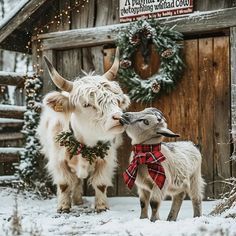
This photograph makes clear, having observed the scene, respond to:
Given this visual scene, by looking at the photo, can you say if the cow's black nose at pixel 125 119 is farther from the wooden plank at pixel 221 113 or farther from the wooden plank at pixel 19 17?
the wooden plank at pixel 19 17

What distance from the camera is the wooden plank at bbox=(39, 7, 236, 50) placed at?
23.8 feet

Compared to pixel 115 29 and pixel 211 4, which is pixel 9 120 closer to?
pixel 115 29

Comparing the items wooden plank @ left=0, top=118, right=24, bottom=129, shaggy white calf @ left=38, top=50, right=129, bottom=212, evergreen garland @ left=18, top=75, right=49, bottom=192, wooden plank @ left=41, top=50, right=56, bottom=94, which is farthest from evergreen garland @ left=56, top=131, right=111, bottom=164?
wooden plank @ left=0, top=118, right=24, bottom=129

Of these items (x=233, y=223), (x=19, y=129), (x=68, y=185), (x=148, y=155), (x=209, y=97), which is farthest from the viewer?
(x=19, y=129)

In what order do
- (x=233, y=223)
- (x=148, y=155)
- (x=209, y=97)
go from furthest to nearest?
(x=209, y=97)
(x=148, y=155)
(x=233, y=223)

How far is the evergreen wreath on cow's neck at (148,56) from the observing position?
7551mm

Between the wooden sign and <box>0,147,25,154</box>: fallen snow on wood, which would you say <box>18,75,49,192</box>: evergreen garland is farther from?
the wooden sign

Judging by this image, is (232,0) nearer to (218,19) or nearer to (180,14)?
(218,19)

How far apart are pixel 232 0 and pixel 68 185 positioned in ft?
11.2

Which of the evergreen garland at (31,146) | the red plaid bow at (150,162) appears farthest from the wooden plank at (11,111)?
the red plaid bow at (150,162)

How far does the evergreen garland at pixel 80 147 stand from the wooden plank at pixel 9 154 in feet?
8.24

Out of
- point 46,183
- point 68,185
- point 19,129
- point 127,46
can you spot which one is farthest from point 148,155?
point 19,129

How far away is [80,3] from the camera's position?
8750 mm

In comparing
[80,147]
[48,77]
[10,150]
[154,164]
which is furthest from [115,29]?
[154,164]
